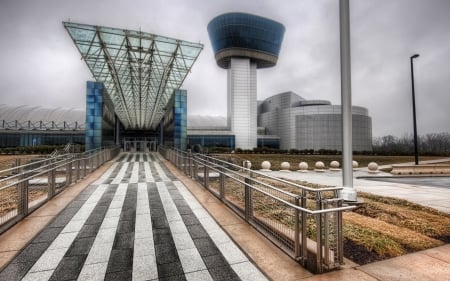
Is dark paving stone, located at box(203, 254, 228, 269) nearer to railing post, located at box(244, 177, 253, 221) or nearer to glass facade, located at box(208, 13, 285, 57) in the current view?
railing post, located at box(244, 177, 253, 221)

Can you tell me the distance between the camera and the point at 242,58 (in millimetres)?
64188

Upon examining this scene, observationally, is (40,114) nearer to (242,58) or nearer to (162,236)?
(242,58)

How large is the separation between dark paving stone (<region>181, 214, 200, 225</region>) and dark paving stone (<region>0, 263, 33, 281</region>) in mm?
3146

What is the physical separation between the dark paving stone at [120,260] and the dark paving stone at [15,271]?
1221 mm

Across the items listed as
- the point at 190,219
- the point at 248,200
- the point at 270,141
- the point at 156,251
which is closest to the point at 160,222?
the point at 190,219

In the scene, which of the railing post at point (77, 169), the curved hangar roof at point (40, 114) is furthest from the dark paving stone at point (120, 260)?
the curved hangar roof at point (40, 114)

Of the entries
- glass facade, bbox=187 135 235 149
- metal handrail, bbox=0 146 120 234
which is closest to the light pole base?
metal handrail, bbox=0 146 120 234

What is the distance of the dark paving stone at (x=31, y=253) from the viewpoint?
162 inches

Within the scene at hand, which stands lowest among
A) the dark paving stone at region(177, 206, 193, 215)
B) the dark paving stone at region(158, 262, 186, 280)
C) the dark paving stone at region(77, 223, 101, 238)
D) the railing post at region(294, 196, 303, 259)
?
the dark paving stone at region(158, 262, 186, 280)

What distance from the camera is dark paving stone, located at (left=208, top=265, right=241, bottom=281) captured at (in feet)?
12.0

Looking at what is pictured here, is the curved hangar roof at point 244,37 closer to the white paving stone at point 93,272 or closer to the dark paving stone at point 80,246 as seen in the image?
the dark paving stone at point 80,246

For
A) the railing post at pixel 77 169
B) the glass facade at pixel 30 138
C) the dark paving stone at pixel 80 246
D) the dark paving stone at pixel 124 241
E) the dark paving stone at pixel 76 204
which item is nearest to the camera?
the dark paving stone at pixel 80 246

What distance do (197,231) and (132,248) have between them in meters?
1.49

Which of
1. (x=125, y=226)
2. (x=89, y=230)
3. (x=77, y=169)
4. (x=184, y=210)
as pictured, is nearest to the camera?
(x=89, y=230)
